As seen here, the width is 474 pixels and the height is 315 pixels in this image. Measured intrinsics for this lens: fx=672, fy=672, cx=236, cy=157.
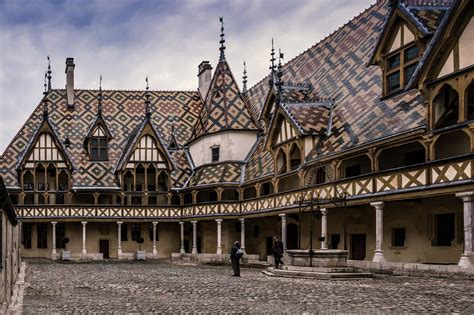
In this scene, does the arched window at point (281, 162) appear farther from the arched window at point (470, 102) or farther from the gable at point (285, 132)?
the arched window at point (470, 102)

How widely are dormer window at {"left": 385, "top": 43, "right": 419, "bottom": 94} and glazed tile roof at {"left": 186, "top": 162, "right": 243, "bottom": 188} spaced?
44.5 ft

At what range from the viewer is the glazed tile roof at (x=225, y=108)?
38531mm

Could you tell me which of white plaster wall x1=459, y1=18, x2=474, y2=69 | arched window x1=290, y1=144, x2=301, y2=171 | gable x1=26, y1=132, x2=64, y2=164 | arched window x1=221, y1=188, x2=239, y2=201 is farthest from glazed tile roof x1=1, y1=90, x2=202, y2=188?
white plaster wall x1=459, y1=18, x2=474, y2=69

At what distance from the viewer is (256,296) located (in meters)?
14.2

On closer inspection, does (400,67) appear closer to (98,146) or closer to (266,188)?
(266,188)

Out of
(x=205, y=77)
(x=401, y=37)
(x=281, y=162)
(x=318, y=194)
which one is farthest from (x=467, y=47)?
(x=205, y=77)

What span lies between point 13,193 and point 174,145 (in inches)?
402

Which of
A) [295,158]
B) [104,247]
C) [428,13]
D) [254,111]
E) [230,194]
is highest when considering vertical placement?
[428,13]

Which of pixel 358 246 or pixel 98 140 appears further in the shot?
pixel 98 140

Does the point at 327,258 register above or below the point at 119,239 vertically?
above

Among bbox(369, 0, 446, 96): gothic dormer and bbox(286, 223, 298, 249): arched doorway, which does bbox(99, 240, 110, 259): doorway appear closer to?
bbox(286, 223, 298, 249): arched doorway

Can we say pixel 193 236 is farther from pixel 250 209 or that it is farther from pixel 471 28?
pixel 471 28

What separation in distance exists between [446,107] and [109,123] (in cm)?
2818

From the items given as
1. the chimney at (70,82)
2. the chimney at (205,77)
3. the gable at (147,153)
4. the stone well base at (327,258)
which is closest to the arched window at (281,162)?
the stone well base at (327,258)
